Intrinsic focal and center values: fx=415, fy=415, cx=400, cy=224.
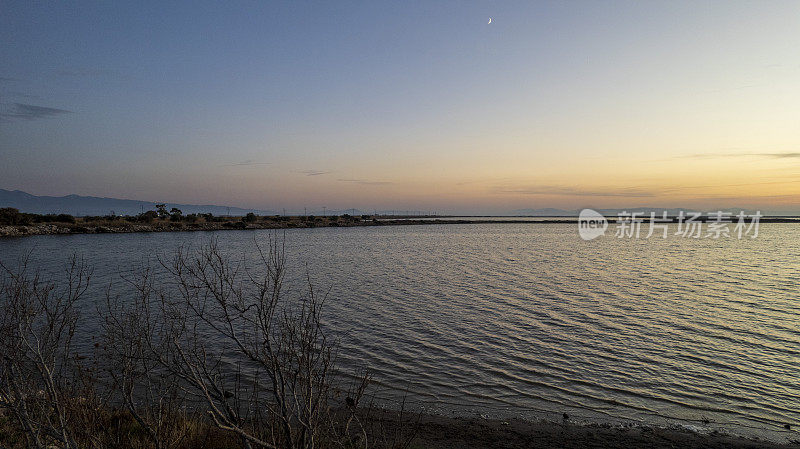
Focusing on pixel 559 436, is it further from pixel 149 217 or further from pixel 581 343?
pixel 149 217

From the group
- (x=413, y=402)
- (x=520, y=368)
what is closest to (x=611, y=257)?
(x=520, y=368)

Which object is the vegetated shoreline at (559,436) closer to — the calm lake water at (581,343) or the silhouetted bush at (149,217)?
the calm lake water at (581,343)

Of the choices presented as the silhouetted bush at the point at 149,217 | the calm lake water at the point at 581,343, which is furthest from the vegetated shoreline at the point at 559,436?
the silhouetted bush at the point at 149,217

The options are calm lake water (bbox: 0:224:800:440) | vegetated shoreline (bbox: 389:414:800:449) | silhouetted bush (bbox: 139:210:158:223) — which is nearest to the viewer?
vegetated shoreline (bbox: 389:414:800:449)

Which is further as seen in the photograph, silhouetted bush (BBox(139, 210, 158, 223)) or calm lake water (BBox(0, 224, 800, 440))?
silhouetted bush (BBox(139, 210, 158, 223))

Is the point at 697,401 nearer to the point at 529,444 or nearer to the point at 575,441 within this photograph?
the point at 575,441

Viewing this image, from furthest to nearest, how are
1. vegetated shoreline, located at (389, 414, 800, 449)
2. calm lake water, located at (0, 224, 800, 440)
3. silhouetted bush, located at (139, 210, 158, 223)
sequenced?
1. silhouetted bush, located at (139, 210, 158, 223)
2. calm lake water, located at (0, 224, 800, 440)
3. vegetated shoreline, located at (389, 414, 800, 449)

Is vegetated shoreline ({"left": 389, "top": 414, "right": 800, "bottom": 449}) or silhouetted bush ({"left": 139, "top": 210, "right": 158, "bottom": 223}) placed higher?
silhouetted bush ({"left": 139, "top": 210, "right": 158, "bottom": 223})

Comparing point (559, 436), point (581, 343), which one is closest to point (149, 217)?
point (581, 343)

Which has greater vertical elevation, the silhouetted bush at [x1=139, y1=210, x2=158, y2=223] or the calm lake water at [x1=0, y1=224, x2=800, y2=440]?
the silhouetted bush at [x1=139, y1=210, x2=158, y2=223]

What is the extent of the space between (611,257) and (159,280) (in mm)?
43414

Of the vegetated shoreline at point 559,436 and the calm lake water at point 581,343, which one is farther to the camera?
the calm lake water at point 581,343

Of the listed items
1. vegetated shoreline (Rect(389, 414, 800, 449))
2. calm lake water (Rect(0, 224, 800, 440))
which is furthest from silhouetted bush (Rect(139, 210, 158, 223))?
vegetated shoreline (Rect(389, 414, 800, 449))

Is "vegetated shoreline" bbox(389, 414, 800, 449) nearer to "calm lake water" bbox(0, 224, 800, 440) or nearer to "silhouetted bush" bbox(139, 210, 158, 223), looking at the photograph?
"calm lake water" bbox(0, 224, 800, 440)
